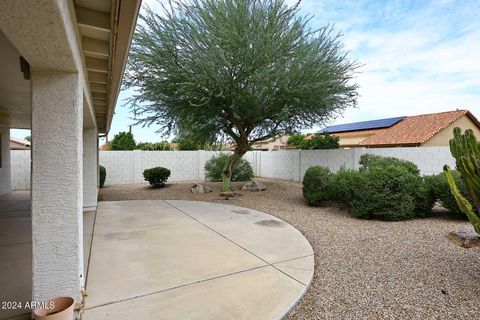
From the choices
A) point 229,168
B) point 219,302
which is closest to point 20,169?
point 229,168

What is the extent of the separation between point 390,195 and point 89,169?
790 cm

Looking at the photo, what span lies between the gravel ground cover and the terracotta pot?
2010mm

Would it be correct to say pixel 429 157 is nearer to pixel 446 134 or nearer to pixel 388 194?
pixel 388 194

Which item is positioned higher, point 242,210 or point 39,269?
point 39,269

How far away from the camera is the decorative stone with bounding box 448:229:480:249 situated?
177 inches

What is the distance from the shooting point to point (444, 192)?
6531 millimetres

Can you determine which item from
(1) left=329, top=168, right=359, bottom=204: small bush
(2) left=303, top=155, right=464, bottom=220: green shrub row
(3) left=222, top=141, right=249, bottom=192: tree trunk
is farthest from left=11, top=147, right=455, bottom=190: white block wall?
(3) left=222, top=141, right=249, bottom=192: tree trunk

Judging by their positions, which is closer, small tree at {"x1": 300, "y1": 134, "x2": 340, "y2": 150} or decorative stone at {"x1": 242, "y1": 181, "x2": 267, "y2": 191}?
decorative stone at {"x1": 242, "y1": 181, "x2": 267, "y2": 191}

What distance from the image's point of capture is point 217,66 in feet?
26.7

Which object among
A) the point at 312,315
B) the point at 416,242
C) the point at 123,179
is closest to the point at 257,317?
the point at 312,315

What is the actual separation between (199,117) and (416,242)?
758 cm

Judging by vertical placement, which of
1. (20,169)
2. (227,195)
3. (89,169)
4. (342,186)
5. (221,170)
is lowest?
(227,195)

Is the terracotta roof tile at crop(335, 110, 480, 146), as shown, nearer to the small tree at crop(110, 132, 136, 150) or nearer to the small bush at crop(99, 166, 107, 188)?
the small bush at crop(99, 166, 107, 188)

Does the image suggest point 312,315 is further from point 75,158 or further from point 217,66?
point 217,66
